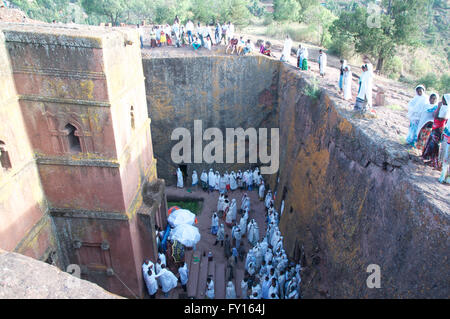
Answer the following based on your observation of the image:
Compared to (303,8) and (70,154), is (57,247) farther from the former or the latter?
(303,8)

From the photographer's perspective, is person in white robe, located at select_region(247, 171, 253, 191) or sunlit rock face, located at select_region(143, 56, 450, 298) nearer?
sunlit rock face, located at select_region(143, 56, 450, 298)

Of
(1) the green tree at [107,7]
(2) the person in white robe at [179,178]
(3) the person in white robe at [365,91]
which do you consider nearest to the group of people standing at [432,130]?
(3) the person in white robe at [365,91]

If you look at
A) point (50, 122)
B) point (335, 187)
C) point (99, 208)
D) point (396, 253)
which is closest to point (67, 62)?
point (50, 122)

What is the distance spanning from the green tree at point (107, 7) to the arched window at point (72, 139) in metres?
22.3

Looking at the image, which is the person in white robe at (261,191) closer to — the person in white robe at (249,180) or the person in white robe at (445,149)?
the person in white robe at (249,180)

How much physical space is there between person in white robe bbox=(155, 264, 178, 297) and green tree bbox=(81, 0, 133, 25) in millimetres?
23788

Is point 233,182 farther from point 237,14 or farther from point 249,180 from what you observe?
point 237,14

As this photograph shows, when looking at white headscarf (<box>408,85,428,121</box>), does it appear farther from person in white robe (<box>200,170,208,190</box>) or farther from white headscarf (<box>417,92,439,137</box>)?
person in white robe (<box>200,170,208,190</box>)

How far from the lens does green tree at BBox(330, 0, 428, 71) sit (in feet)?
51.6

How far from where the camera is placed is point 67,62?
661cm

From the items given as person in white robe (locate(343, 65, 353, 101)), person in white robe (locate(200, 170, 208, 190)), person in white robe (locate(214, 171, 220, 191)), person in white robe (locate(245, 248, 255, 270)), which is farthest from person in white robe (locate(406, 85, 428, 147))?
person in white robe (locate(200, 170, 208, 190))

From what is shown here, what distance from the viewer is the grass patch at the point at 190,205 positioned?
1379 cm

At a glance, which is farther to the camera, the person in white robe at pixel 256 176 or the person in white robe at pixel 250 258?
the person in white robe at pixel 256 176

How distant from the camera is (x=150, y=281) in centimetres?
878
